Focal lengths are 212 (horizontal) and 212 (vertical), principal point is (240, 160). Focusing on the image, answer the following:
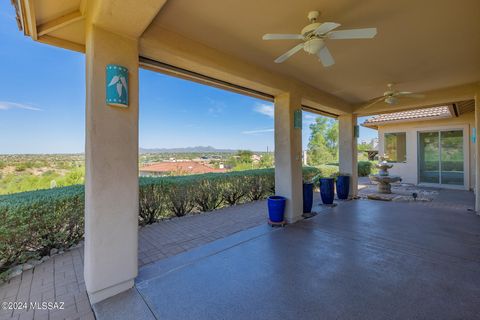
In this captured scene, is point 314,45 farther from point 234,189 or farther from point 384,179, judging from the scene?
point 384,179

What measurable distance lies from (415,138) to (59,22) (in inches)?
479

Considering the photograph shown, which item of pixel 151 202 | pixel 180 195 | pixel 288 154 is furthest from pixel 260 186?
pixel 151 202

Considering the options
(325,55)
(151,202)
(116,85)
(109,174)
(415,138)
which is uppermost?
(325,55)

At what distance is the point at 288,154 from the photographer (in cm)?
457

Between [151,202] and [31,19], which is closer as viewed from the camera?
[31,19]

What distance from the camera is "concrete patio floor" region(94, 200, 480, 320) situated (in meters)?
2.05

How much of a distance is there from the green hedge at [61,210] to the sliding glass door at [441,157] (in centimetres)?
964

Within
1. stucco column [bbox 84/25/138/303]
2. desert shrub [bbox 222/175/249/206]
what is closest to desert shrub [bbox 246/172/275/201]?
desert shrub [bbox 222/175/249/206]

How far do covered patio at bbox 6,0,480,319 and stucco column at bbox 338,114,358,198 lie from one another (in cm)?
294

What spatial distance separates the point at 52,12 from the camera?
2.23 metres

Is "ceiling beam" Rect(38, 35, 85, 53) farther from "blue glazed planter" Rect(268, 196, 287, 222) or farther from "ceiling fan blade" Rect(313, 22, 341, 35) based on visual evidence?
"blue glazed planter" Rect(268, 196, 287, 222)

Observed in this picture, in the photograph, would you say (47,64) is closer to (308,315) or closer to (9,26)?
(9,26)

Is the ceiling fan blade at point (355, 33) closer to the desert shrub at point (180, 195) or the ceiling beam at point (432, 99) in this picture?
the desert shrub at point (180, 195)

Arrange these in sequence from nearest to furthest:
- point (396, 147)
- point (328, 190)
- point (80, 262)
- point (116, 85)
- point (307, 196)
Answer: point (116, 85) < point (80, 262) < point (307, 196) < point (328, 190) < point (396, 147)
